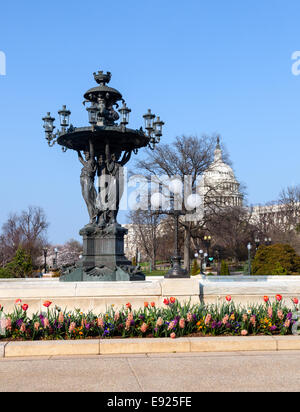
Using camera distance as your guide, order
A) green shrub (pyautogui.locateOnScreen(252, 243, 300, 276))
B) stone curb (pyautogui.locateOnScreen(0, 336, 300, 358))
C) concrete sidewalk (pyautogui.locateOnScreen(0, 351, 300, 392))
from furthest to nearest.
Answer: green shrub (pyautogui.locateOnScreen(252, 243, 300, 276)), stone curb (pyautogui.locateOnScreen(0, 336, 300, 358)), concrete sidewalk (pyautogui.locateOnScreen(0, 351, 300, 392))

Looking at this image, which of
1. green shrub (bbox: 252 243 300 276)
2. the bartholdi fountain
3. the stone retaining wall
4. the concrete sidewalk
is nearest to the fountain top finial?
the bartholdi fountain

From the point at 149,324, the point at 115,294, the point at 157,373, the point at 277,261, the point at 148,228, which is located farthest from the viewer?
the point at 148,228

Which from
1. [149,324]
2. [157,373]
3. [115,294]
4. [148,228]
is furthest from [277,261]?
[148,228]

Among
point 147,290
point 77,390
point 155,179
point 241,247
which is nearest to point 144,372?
point 77,390

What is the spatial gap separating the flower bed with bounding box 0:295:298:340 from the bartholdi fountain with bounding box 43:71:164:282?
641cm

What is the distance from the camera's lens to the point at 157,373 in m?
6.62

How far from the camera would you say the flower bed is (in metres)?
8.48

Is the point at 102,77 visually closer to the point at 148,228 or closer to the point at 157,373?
the point at 157,373

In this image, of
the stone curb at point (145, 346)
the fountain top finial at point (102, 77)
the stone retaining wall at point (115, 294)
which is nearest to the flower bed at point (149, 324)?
the stone curb at point (145, 346)

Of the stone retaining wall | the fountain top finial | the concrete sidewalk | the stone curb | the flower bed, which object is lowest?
the concrete sidewalk

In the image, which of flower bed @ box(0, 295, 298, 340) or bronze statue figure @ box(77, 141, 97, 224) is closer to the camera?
flower bed @ box(0, 295, 298, 340)

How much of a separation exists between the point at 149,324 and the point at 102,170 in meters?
8.76

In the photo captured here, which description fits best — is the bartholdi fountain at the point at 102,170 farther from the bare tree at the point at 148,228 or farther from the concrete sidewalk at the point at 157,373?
the bare tree at the point at 148,228

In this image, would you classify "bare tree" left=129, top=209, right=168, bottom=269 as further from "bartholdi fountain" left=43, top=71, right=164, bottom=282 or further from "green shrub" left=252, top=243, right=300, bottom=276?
"bartholdi fountain" left=43, top=71, right=164, bottom=282
